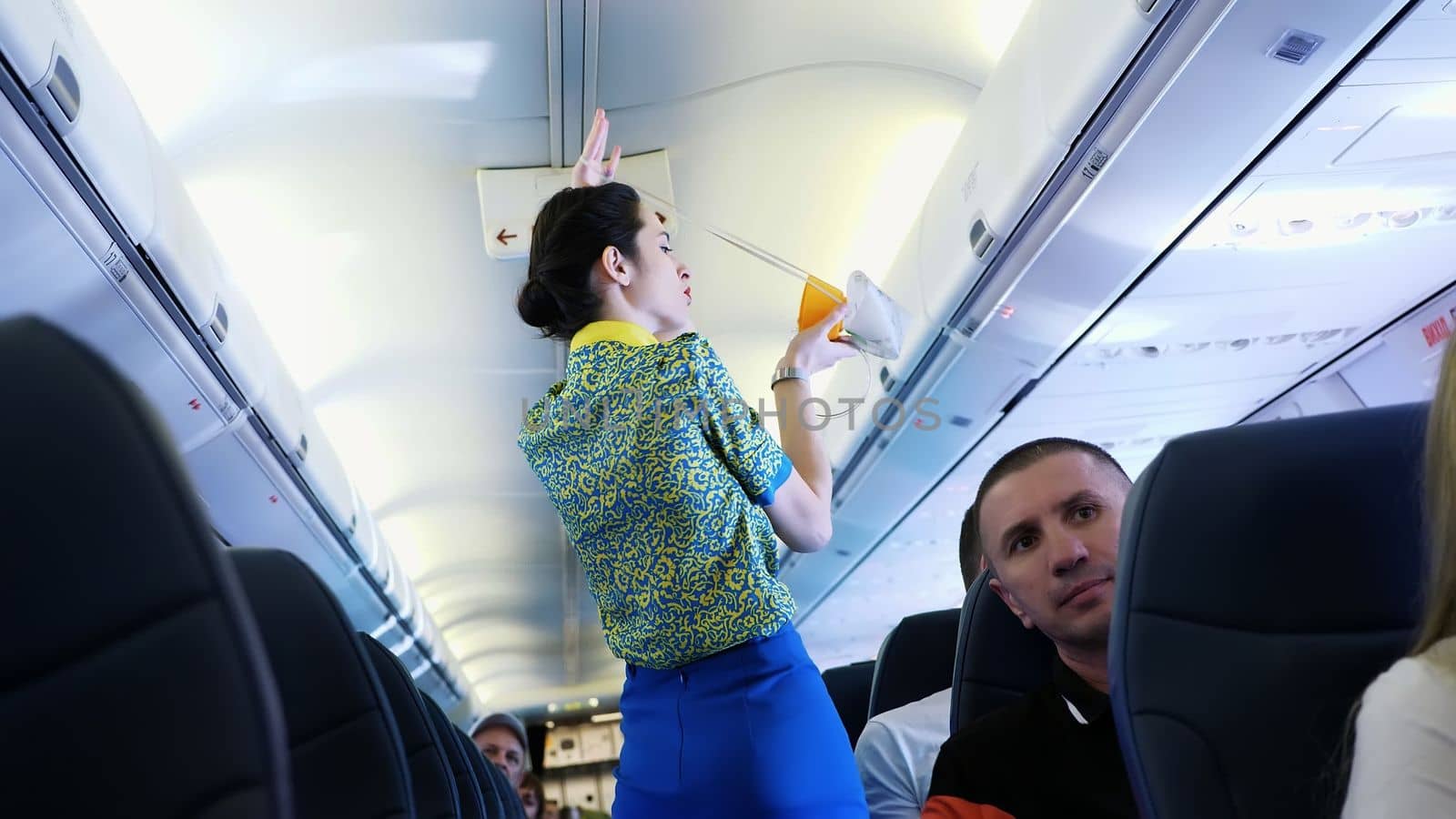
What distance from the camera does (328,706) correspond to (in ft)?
4.62

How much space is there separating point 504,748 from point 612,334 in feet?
16.3

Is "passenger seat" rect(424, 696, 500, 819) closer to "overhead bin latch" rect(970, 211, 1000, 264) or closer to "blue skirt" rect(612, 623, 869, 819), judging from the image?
"blue skirt" rect(612, 623, 869, 819)

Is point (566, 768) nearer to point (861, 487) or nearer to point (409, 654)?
point (409, 654)

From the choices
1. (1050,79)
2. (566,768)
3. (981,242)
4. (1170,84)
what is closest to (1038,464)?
(1170,84)

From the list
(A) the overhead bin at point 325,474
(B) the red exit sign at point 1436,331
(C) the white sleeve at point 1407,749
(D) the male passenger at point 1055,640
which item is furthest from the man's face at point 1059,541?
(B) the red exit sign at point 1436,331

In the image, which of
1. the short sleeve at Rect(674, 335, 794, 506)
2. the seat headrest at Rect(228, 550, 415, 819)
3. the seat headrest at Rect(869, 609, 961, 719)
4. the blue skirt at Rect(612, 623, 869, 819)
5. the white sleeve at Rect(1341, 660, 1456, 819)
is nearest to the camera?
the white sleeve at Rect(1341, 660, 1456, 819)

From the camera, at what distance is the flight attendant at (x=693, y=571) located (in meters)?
1.65

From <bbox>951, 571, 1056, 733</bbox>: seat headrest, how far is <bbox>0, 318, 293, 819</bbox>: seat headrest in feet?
5.85

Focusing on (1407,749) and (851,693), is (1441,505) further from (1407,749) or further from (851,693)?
(851,693)

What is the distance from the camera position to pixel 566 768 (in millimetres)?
18859

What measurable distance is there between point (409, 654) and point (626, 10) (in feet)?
21.9

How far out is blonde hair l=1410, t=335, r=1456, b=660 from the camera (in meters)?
0.96

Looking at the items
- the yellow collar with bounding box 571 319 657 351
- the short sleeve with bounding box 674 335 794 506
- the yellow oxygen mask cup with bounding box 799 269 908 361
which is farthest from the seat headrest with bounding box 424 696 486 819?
the yellow oxygen mask cup with bounding box 799 269 908 361

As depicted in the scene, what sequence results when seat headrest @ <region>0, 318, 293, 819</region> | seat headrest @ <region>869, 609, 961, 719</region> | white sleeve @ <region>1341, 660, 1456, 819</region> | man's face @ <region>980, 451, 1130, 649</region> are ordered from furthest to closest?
1. seat headrest @ <region>869, 609, 961, 719</region>
2. man's face @ <region>980, 451, 1130, 649</region>
3. white sleeve @ <region>1341, 660, 1456, 819</region>
4. seat headrest @ <region>0, 318, 293, 819</region>
